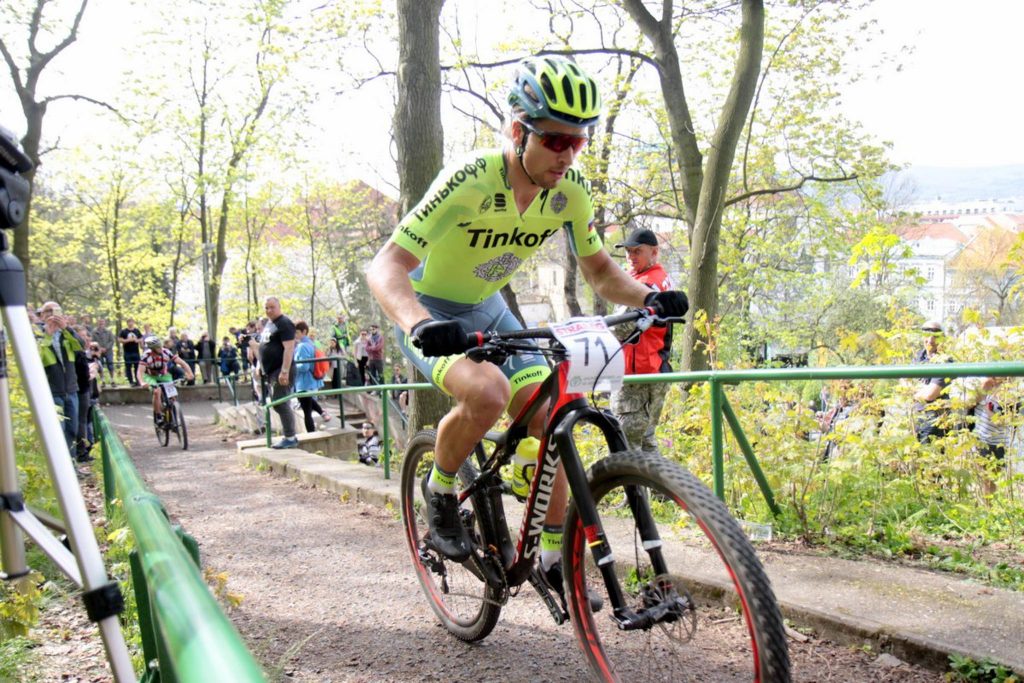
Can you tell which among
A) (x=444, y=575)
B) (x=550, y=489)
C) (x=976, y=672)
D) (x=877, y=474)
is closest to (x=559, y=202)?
(x=550, y=489)

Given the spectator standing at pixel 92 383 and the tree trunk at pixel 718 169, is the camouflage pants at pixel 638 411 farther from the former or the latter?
the tree trunk at pixel 718 169

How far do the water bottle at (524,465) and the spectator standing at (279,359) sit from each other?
331 inches

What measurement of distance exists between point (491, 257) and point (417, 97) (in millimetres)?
4419

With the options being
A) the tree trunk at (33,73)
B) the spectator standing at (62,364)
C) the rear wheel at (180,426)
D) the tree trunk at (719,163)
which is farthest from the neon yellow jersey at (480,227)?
the tree trunk at (33,73)

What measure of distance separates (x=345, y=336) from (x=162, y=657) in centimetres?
2276

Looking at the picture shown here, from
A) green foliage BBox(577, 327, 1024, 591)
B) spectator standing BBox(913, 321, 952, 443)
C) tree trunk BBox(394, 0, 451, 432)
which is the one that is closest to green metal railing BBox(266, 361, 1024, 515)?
green foliage BBox(577, 327, 1024, 591)

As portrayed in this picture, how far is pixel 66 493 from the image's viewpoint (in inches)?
63.8

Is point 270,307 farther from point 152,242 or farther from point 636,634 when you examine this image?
point 152,242

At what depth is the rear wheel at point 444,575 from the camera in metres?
3.57

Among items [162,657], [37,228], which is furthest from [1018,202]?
[162,657]

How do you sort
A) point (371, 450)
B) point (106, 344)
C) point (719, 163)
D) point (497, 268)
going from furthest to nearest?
point (106, 344) < point (371, 450) < point (719, 163) < point (497, 268)

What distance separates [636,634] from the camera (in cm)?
251

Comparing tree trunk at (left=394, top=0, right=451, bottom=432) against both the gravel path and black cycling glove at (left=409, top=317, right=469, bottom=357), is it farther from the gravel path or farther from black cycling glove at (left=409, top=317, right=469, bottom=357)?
black cycling glove at (left=409, top=317, right=469, bottom=357)

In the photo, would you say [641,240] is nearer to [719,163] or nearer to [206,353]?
[719,163]
